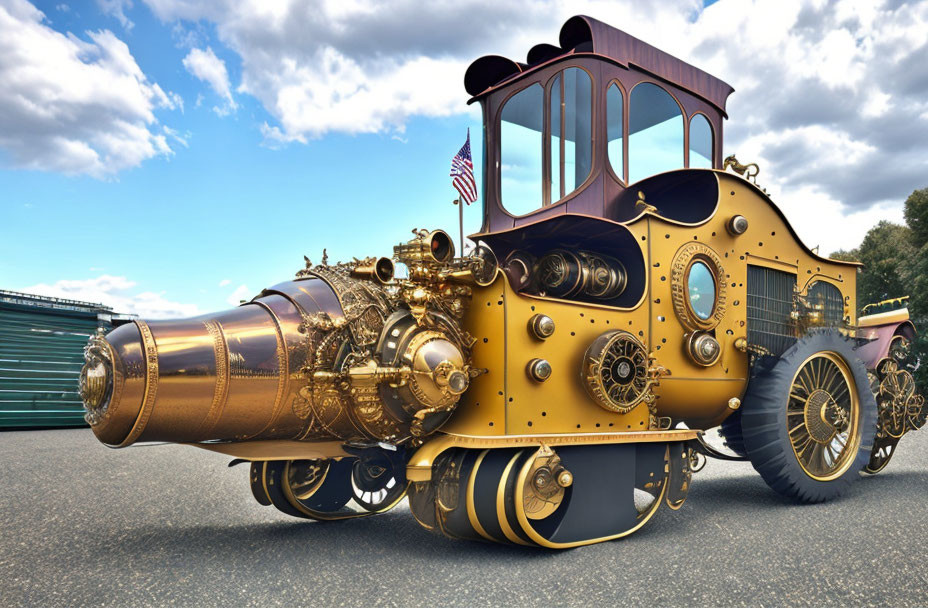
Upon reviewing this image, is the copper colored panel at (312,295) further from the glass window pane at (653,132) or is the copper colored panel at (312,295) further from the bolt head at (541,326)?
the glass window pane at (653,132)

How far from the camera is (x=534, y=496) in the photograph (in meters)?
5.87

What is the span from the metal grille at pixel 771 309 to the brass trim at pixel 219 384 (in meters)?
5.52

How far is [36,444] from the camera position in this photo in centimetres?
1327

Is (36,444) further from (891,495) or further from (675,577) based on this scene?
(891,495)

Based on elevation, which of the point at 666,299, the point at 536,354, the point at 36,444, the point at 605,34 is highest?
the point at 605,34

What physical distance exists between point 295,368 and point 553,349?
6.92ft

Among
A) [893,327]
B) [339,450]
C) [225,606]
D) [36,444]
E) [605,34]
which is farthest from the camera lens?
[36,444]

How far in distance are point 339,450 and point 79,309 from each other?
527 inches

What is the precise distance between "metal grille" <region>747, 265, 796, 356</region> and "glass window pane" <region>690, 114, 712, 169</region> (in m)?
1.44

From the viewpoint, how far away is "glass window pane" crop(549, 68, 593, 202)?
735 cm

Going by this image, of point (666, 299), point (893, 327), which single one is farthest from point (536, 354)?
point (893, 327)

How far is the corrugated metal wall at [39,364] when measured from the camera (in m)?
15.8

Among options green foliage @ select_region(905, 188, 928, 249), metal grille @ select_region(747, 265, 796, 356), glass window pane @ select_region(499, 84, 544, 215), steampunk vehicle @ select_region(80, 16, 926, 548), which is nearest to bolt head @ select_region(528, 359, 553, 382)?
steampunk vehicle @ select_region(80, 16, 926, 548)

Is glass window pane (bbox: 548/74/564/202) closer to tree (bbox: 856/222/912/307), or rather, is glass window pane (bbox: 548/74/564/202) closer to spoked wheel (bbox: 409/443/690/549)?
spoked wheel (bbox: 409/443/690/549)
